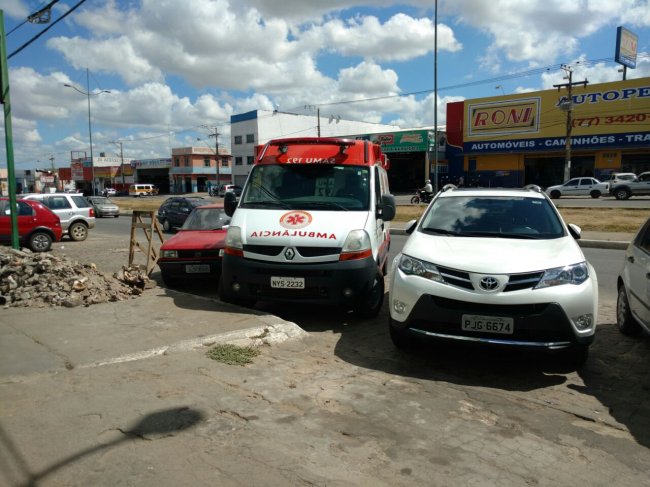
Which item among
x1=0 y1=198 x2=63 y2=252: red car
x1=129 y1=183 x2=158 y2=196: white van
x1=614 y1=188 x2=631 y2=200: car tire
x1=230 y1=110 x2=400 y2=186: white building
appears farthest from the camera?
x1=129 y1=183 x2=158 y2=196: white van

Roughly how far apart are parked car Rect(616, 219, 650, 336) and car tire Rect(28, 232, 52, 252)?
14622 millimetres

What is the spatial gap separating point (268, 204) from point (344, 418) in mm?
3643

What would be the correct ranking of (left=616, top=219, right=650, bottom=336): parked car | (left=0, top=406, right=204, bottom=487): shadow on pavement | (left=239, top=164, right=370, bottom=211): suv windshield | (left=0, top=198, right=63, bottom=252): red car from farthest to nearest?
(left=0, top=198, right=63, bottom=252): red car → (left=239, top=164, right=370, bottom=211): suv windshield → (left=616, top=219, right=650, bottom=336): parked car → (left=0, top=406, right=204, bottom=487): shadow on pavement

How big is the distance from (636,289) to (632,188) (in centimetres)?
3130

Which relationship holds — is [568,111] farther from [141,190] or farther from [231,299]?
[141,190]

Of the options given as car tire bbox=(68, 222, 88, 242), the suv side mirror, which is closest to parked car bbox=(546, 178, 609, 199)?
car tire bbox=(68, 222, 88, 242)

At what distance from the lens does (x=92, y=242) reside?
17.8 meters

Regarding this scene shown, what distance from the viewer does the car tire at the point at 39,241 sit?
14.5m

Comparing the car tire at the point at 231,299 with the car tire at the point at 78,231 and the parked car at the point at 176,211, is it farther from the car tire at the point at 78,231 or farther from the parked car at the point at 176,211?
the parked car at the point at 176,211

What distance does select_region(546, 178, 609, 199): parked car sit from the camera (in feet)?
114

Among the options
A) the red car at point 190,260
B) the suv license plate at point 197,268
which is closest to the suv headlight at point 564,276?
the red car at point 190,260

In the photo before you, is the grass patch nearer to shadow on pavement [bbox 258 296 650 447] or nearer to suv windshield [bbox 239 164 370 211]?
shadow on pavement [bbox 258 296 650 447]

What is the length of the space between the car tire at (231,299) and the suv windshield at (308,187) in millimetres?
1154

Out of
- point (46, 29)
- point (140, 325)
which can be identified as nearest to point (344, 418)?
point (140, 325)
